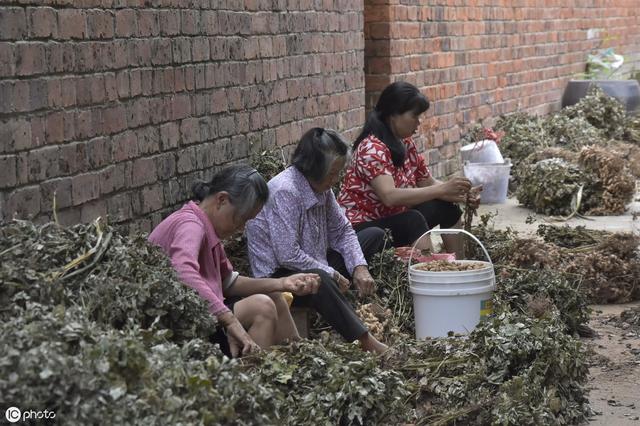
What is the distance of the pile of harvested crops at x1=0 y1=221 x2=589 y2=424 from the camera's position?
10.2ft

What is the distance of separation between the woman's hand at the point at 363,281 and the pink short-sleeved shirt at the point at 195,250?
1.08 meters

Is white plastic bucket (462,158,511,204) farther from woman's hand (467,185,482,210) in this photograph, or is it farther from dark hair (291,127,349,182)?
dark hair (291,127,349,182)

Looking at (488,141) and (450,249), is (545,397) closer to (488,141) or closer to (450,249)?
(450,249)

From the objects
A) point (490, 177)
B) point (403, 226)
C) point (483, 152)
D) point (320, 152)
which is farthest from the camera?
point (483, 152)

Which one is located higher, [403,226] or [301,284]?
[301,284]

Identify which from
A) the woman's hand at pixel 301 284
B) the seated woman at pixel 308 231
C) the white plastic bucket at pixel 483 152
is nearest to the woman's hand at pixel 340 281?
the seated woman at pixel 308 231

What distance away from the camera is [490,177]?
32.5 ft

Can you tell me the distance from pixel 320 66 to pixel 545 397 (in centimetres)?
371

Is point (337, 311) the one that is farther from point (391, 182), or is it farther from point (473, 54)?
point (473, 54)

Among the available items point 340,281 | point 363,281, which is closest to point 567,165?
point 363,281

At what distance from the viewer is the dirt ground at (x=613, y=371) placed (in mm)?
4852

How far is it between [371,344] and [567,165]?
4.83 metres

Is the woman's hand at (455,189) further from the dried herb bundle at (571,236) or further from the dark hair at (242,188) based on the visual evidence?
the dark hair at (242,188)

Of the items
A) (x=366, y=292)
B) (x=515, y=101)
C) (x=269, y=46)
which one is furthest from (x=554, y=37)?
(x=366, y=292)
